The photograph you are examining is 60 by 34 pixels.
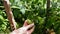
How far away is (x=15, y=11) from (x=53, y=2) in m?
0.40

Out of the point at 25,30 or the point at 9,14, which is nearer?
the point at 9,14

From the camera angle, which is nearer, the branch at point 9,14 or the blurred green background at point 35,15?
the branch at point 9,14

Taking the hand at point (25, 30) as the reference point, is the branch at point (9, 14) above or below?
above

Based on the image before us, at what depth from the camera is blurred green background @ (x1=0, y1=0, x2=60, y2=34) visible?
1557mm

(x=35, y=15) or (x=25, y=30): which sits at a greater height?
(x=35, y=15)

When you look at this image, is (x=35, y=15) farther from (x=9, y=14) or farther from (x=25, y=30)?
(x=9, y=14)

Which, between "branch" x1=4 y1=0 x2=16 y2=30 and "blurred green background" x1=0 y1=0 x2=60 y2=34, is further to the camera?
"blurred green background" x1=0 y1=0 x2=60 y2=34

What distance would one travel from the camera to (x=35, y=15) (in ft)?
5.28

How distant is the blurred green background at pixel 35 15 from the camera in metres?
1.56

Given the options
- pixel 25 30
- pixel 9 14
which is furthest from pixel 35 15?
pixel 9 14

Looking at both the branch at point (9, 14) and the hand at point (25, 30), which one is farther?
the hand at point (25, 30)

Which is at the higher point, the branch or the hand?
the branch

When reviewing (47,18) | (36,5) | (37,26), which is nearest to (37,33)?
(37,26)

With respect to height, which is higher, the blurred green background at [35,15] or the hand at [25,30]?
the blurred green background at [35,15]
